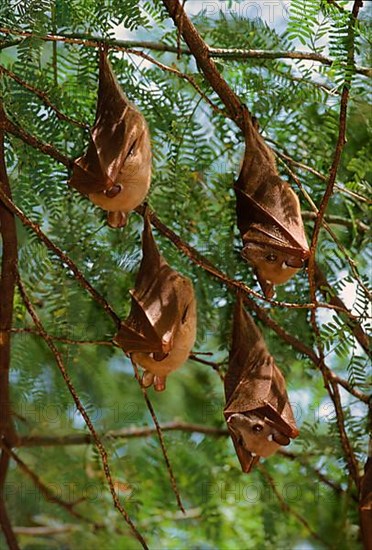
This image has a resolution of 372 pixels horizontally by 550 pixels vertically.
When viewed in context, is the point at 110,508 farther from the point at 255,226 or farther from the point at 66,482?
the point at 255,226

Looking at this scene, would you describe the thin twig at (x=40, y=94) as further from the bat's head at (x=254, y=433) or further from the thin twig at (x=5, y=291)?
the bat's head at (x=254, y=433)

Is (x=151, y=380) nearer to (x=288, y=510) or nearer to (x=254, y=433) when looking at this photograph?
(x=254, y=433)

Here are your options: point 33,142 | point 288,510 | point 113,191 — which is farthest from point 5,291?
point 288,510

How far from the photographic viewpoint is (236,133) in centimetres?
104

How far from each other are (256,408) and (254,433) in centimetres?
2

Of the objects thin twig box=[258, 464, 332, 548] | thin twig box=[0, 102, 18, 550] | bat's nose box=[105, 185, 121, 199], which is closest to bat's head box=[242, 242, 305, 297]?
bat's nose box=[105, 185, 121, 199]

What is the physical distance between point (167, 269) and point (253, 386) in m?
0.11

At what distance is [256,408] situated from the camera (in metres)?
0.74

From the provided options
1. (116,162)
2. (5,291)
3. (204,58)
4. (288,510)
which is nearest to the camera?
(116,162)

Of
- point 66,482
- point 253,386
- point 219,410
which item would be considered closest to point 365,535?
point 253,386

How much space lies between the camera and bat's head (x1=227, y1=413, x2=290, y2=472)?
2.43 ft

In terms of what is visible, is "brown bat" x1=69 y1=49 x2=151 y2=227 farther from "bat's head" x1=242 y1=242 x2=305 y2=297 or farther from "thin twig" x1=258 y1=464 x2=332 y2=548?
"thin twig" x1=258 y1=464 x2=332 y2=548

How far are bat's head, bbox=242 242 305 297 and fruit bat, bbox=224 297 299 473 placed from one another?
78 mm

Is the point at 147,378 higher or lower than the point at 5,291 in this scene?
lower
